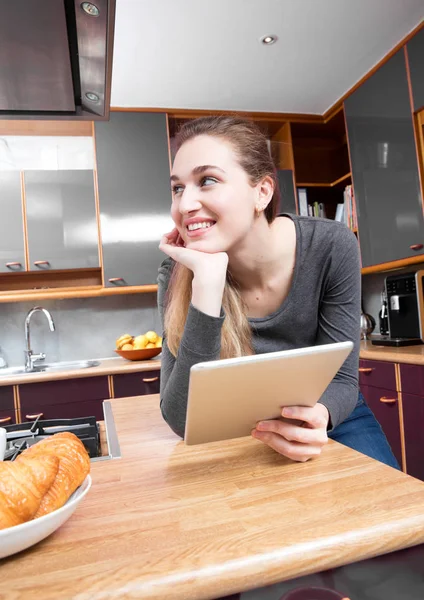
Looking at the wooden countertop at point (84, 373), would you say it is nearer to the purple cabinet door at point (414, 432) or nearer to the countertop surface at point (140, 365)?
the countertop surface at point (140, 365)

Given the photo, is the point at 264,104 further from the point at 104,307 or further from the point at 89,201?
the point at 104,307

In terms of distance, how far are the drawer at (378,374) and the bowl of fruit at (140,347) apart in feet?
4.18

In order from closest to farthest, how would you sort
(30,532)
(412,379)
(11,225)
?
(30,532) < (412,379) < (11,225)

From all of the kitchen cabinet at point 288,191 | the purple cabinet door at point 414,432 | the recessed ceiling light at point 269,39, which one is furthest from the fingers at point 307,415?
the kitchen cabinet at point 288,191

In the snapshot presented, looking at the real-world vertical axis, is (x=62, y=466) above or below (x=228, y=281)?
below

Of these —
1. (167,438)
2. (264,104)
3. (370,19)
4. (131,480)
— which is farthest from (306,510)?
(264,104)

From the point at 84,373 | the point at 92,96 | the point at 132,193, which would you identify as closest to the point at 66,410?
the point at 84,373

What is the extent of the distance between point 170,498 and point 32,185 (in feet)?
9.27

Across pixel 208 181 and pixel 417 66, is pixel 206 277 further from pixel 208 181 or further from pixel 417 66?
pixel 417 66

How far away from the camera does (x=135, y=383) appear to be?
2785mm

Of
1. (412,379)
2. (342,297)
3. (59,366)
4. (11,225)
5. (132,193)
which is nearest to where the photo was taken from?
(342,297)

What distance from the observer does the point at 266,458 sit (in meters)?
0.79

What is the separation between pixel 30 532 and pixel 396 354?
2.12 metres

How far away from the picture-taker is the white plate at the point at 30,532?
0.46 meters
